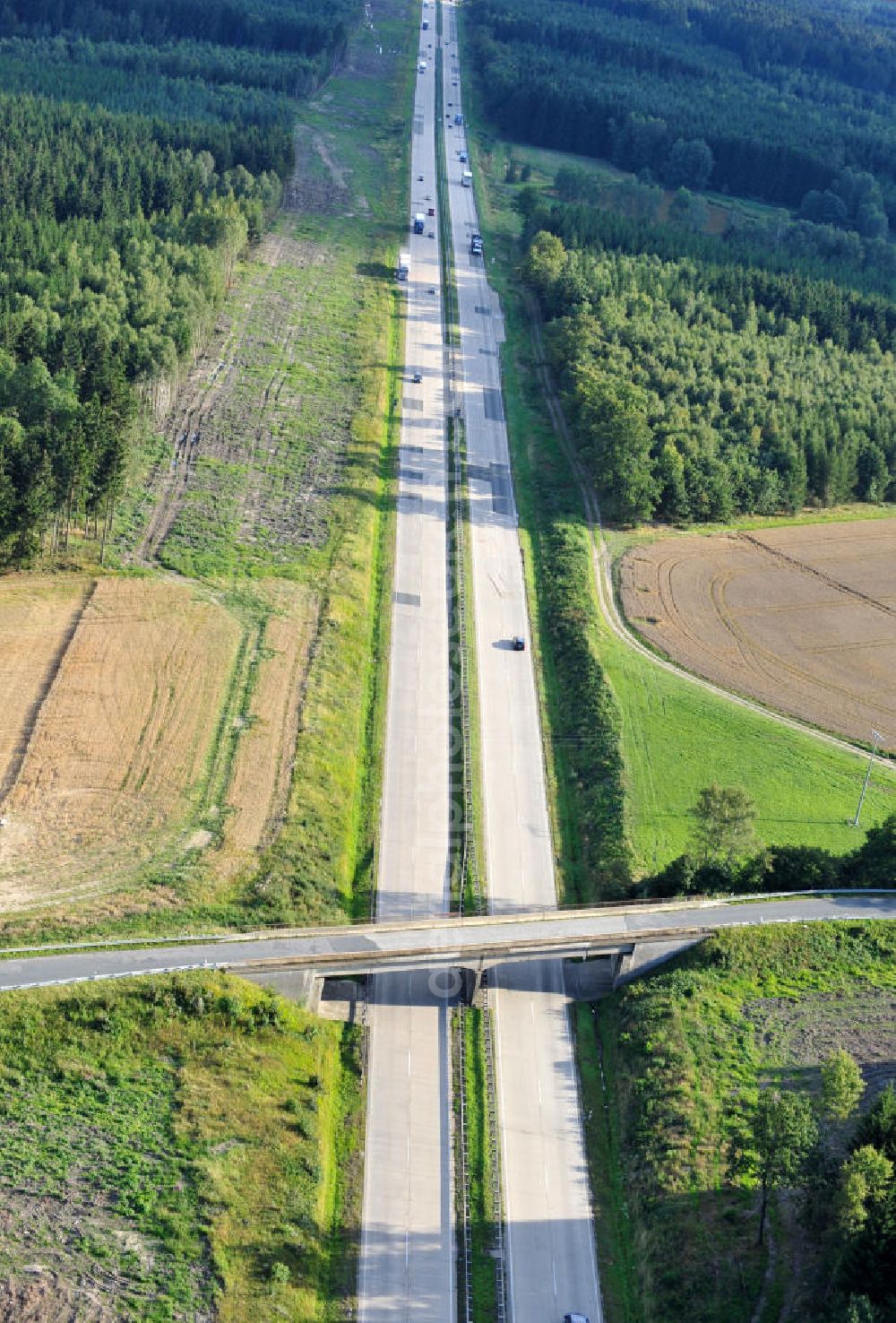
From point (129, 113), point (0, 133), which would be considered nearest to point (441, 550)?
point (0, 133)

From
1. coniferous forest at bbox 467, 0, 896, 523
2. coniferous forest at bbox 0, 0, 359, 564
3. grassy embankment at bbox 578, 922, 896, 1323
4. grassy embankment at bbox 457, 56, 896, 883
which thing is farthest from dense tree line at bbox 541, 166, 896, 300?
grassy embankment at bbox 578, 922, 896, 1323

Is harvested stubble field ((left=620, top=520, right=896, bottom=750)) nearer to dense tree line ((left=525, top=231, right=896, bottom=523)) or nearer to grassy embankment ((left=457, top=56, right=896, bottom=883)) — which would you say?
grassy embankment ((left=457, top=56, right=896, bottom=883))

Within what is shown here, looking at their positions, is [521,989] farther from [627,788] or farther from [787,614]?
[787,614]

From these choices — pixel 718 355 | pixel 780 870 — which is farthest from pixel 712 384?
pixel 780 870

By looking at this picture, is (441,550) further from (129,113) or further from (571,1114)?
(129,113)

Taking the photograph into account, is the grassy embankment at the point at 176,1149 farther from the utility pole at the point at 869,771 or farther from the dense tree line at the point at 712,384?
the dense tree line at the point at 712,384

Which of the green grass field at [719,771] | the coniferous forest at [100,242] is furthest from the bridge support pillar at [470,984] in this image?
the coniferous forest at [100,242]
